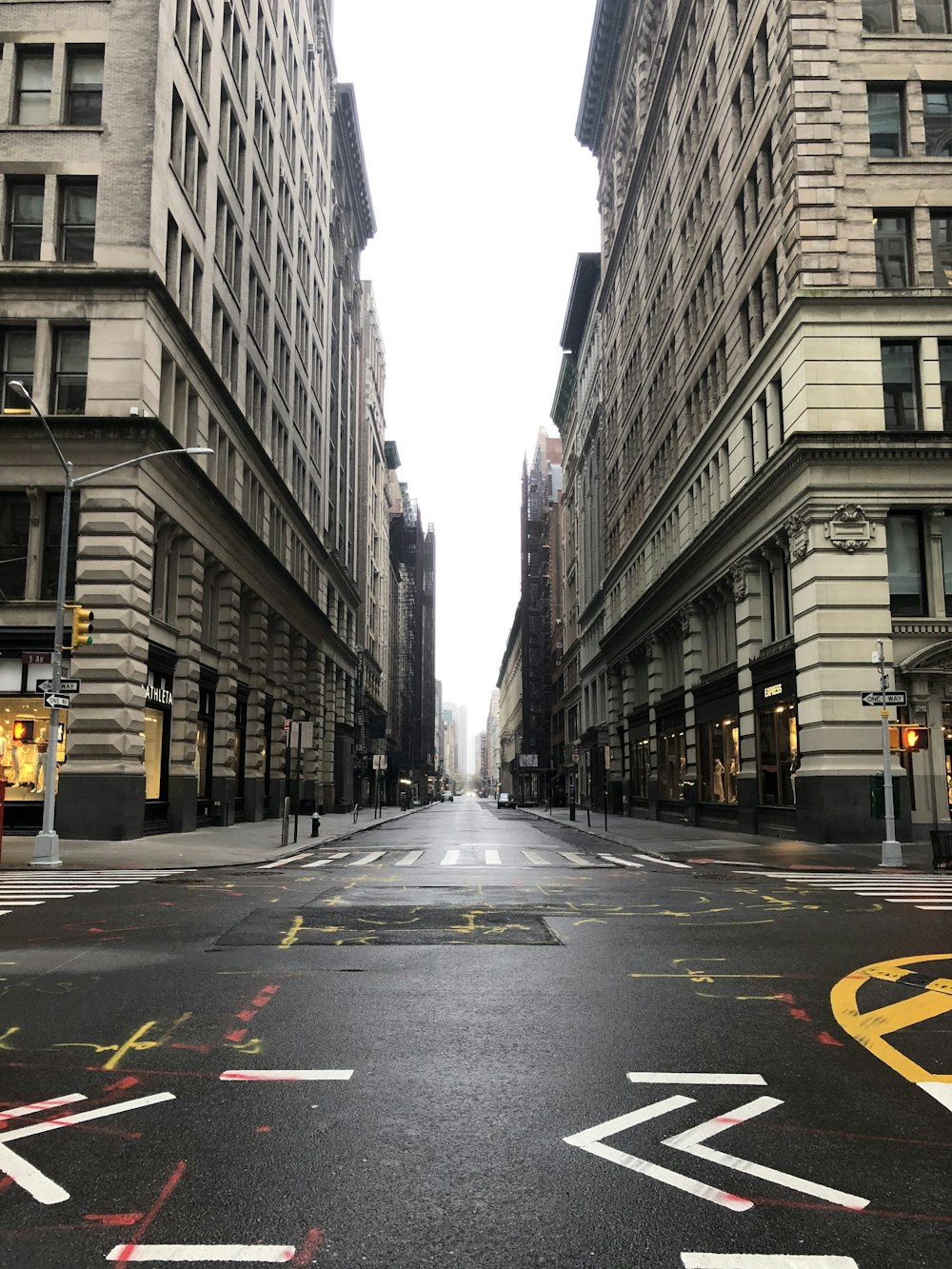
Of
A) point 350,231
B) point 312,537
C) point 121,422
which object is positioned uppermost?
point 350,231

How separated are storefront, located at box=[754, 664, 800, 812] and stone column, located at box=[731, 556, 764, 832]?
0.38m

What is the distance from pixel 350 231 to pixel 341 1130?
8585 centimetres

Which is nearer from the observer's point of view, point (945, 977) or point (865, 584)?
point (945, 977)

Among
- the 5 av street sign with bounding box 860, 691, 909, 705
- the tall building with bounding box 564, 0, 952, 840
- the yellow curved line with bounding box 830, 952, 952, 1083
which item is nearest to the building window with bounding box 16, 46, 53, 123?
the tall building with bounding box 564, 0, 952, 840

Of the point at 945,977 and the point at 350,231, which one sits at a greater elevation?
the point at 350,231

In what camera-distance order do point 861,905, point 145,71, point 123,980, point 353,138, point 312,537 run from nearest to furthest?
point 123,980, point 861,905, point 145,71, point 312,537, point 353,138

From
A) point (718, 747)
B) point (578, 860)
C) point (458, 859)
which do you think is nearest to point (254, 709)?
point (718, 747)

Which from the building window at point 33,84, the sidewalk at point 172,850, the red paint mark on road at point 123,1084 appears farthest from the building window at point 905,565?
the building window at point 33,84

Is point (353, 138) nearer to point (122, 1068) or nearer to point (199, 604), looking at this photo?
point (199, 604)

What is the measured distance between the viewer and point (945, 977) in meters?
9.25

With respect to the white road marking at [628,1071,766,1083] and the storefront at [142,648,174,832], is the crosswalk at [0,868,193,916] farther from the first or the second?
the storefront at [142,648,174,832]

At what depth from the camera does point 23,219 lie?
29.6m

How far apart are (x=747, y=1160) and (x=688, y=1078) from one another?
1338mm

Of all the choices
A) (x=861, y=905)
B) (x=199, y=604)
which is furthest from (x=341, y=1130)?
(x=199, y=604)
